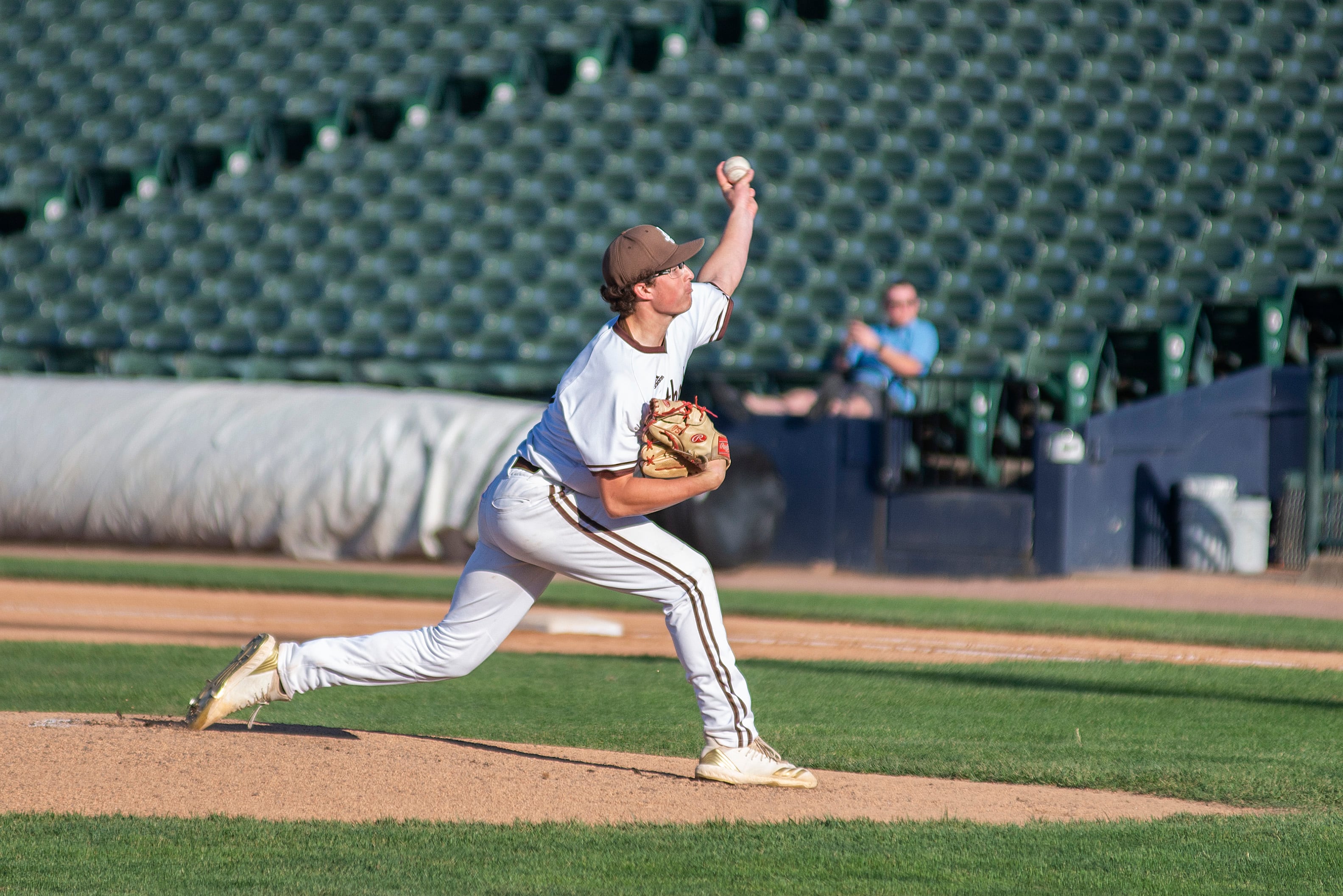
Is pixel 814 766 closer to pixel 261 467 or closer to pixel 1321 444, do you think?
pixel 1321 444

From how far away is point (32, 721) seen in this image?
503 centimetres

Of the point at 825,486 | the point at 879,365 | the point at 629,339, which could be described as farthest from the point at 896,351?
the point at 629,339

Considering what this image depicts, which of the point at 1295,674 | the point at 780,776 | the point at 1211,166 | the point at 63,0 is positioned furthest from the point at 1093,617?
the point at 63,0

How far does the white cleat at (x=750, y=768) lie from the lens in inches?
170

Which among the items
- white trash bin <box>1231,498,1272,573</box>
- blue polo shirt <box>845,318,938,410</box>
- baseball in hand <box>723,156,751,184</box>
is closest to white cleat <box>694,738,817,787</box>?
baseball in hand <box>723,156,751,184</box>

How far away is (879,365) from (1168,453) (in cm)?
217

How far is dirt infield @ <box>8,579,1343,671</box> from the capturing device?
298 inches

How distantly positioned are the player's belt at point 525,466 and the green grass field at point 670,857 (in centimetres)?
96

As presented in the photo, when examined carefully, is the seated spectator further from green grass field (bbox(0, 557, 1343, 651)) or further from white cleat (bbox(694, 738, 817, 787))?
white cleat (bbox(694, 738, 817, 787))

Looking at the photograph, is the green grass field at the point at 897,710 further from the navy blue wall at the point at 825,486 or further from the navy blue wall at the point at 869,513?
A: the navy blue wall at the point at 825,486

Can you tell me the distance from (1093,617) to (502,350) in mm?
7450

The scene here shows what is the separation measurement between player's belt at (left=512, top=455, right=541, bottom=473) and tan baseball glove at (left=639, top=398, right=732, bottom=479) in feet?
1.29

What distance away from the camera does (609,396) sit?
13.1ft

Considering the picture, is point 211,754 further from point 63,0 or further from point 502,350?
point 63,0
